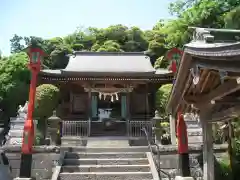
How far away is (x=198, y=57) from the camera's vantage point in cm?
389

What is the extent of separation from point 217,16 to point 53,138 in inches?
694

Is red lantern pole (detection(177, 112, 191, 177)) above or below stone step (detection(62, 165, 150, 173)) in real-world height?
above

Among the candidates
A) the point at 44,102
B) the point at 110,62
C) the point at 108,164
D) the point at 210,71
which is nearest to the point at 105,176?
the point at 108,164

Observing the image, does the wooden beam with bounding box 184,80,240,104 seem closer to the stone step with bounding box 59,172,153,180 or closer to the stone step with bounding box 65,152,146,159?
the stone step with bounding box 59,172,153,180

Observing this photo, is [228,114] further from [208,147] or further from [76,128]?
[76,128]

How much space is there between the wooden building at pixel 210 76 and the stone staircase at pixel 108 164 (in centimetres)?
291

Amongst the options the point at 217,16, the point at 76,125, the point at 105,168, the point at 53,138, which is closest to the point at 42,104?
the point at 76,125

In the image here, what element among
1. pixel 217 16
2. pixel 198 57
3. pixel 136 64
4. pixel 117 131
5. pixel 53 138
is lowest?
pixel 117 131

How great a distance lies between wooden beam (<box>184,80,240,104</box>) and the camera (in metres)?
4.22

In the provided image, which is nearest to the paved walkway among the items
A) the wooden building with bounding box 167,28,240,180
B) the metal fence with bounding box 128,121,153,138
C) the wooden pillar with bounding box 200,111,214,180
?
the metal fence with bounding box 128,121,153,138

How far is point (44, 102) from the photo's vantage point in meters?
16.3

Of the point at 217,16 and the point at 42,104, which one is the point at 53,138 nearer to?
the point at 42,104

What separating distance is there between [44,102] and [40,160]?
6084 millimetres

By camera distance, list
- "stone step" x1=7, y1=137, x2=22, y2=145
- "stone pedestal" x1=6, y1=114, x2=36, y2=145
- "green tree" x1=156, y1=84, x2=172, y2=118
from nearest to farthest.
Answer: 1. "stone step" x1=7, y1=137, x2=22, y2=145
2. "stone pedestal" x1=6, y1=114, x2=36, y2=145
3. "green tree" x1=156, y1=84, x2=172, y2=118
